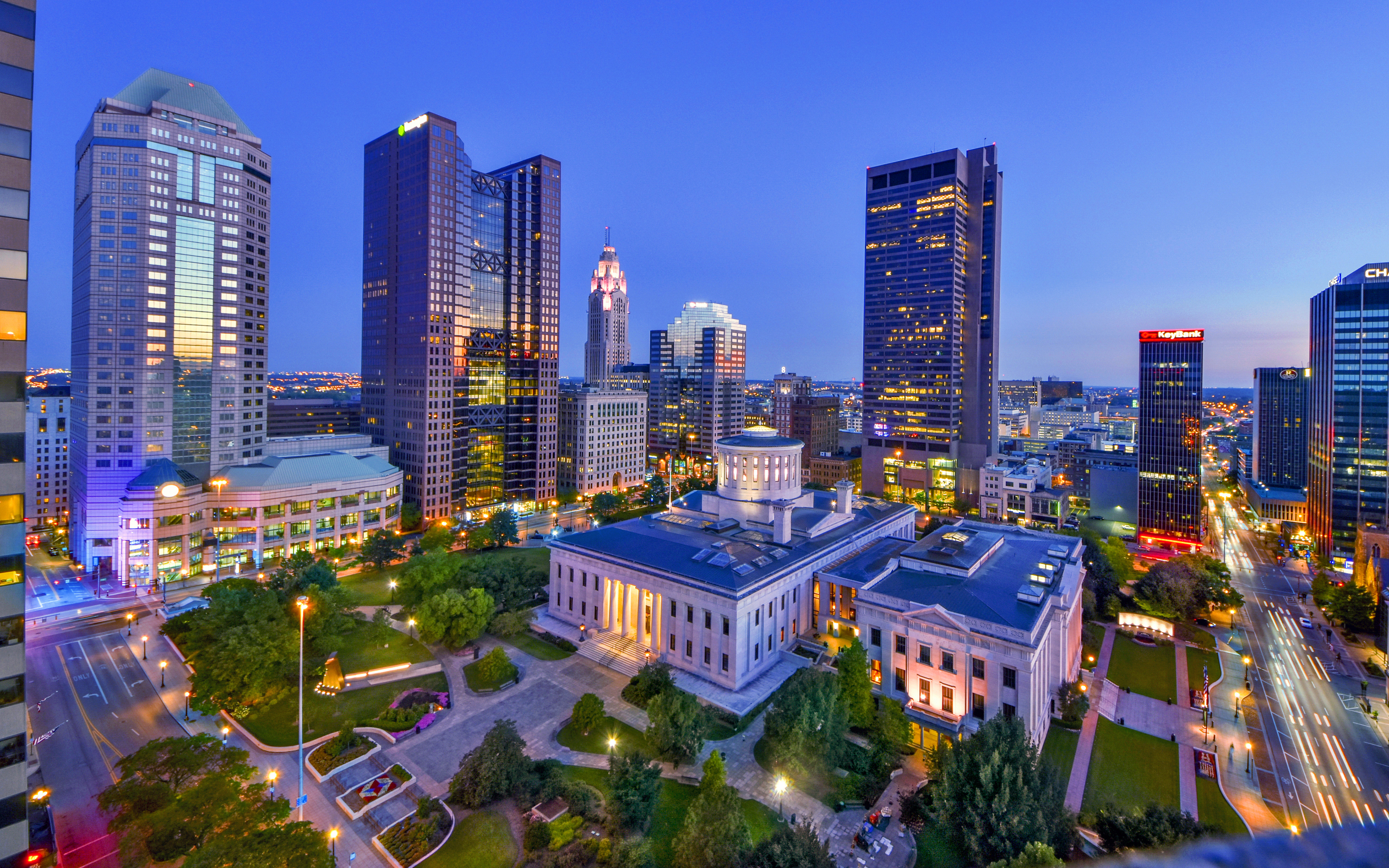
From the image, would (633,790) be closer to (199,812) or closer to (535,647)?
(199,812)

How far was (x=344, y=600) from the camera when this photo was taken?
59.4 metres

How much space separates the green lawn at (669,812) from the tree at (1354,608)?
258ft

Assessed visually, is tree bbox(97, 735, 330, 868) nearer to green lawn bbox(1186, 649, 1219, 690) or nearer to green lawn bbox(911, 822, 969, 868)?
green lawn bbox(911, 822, 969, 868)

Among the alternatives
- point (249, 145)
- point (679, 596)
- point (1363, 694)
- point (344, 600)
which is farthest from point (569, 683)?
point (249, 145)

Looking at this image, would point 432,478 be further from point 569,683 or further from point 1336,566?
point 1336,566

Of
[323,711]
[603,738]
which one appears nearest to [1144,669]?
[603,738]

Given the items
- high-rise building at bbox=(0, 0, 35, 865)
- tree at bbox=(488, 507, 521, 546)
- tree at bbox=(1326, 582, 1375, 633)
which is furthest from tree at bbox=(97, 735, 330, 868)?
tree at bbox=(1326, 582, 1375, 633)

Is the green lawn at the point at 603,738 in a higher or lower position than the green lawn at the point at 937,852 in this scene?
higher

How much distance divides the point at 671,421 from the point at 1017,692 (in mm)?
150266

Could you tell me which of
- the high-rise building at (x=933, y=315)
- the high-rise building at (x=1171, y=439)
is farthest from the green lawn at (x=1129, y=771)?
the high-rise building at (x=933, y=315)

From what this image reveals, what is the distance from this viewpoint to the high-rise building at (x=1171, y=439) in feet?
371

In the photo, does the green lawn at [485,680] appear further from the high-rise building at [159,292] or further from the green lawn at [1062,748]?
the high-rise building at [159,292]

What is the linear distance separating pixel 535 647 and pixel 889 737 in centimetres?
3702

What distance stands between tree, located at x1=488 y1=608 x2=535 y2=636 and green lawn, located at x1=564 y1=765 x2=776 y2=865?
68.8 feet
